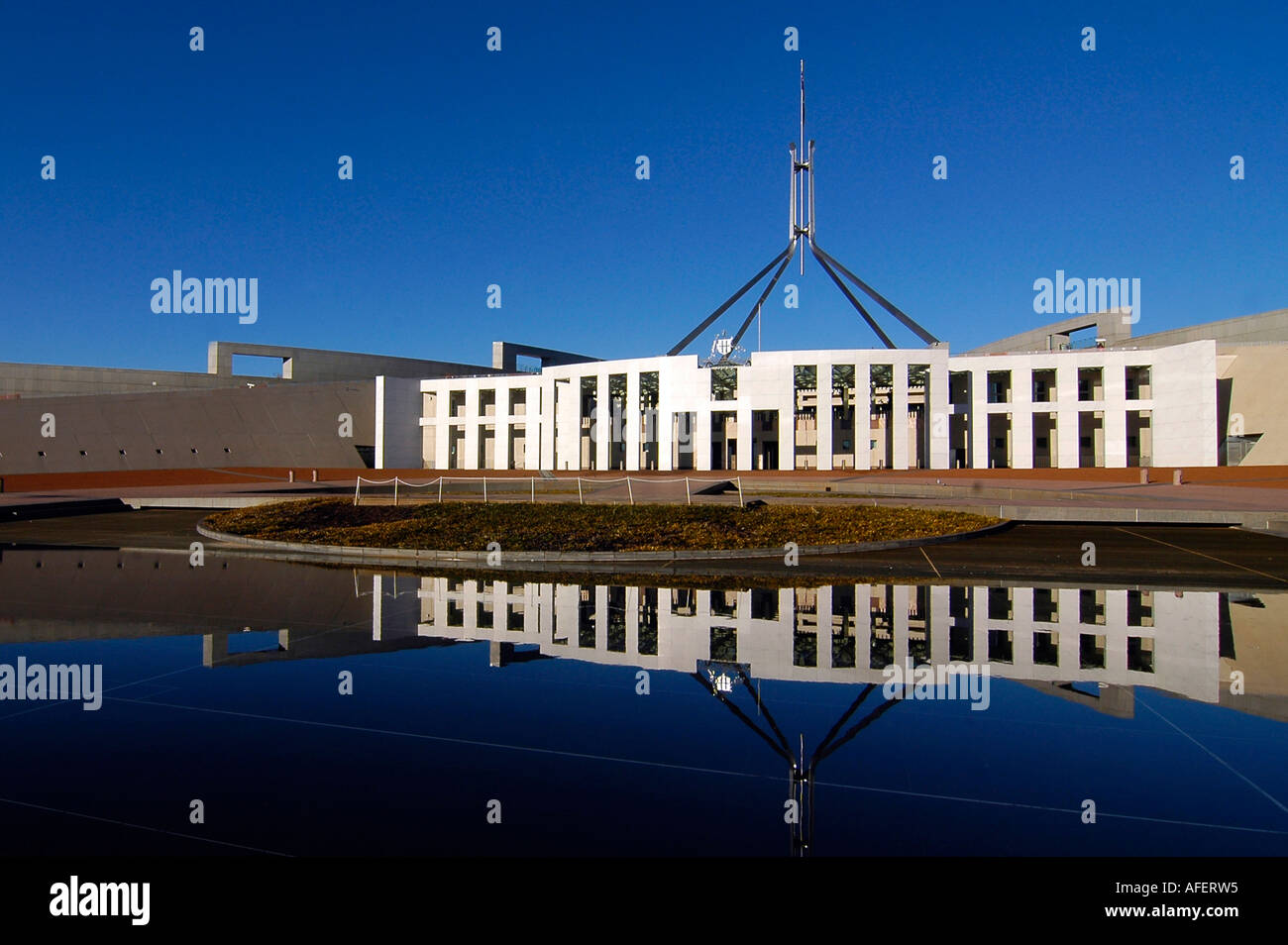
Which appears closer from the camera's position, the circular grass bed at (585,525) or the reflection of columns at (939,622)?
the reflection of columns at (939,622)

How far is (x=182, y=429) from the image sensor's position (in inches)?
1911

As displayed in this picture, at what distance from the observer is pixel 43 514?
79.7ft

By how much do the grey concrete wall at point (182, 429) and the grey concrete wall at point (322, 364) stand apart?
7.49 m

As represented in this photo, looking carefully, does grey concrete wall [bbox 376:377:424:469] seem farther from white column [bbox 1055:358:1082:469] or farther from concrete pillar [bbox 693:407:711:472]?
white column [bbox 1055:358:1082:469]

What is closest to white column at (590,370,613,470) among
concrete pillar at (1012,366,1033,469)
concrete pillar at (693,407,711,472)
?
concrete pillar at (693,407,711,472)

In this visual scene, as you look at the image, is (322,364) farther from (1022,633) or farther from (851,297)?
(1022,633)

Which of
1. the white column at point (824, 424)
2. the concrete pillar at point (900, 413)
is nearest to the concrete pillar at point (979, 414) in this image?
the concrete pillar at point (900, 413)

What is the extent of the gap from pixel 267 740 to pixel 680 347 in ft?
159

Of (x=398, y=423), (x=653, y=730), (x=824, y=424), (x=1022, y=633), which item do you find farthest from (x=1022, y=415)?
(x=653, y=730)

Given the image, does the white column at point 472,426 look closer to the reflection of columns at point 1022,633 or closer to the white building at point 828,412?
the white building at point 828,412

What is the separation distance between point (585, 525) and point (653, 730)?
485 inches

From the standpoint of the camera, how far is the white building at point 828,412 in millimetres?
42844

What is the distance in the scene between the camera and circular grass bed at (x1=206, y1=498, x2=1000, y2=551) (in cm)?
1548
